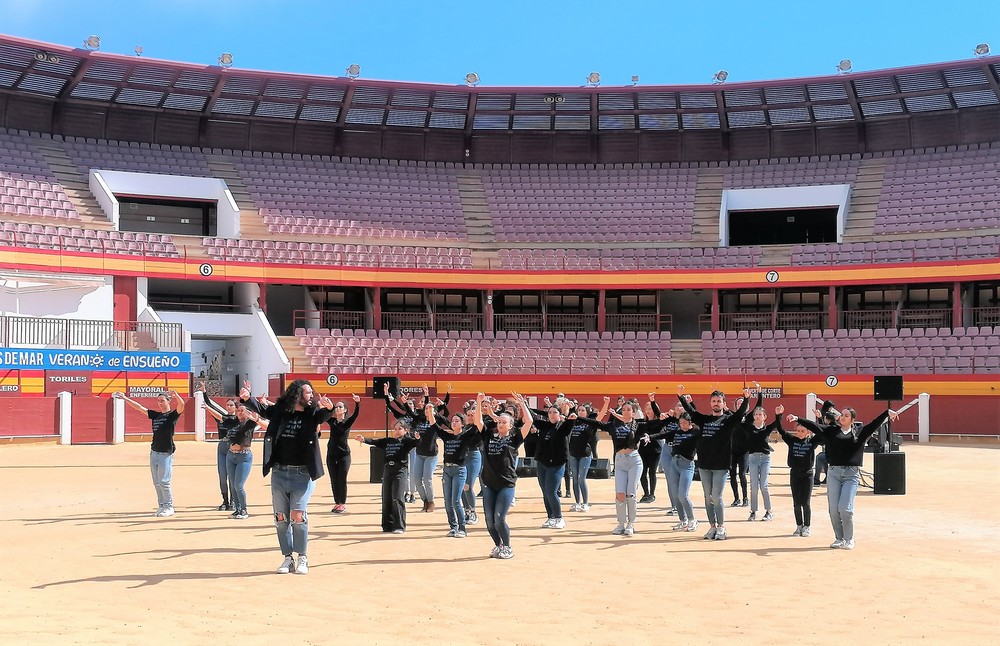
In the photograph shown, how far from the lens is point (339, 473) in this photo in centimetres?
1677

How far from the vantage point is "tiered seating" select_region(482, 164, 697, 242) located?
49.3 meters

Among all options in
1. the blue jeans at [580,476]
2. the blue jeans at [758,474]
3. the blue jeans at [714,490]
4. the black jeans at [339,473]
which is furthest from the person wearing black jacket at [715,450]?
the black jeans at [339,473]

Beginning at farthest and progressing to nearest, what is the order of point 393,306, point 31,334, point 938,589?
point 393,306 → point 31,334 → point 938,589

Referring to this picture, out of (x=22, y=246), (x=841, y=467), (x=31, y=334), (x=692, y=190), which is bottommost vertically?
(x=841, y=467)

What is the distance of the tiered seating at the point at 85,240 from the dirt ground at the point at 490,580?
24.7 meters

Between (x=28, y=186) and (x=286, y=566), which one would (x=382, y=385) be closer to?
(x=286, y=566)

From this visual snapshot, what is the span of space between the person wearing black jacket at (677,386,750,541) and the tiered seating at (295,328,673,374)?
27743 millimetres

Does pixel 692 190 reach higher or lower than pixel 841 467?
higher

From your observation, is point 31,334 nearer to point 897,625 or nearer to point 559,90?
point 559,90

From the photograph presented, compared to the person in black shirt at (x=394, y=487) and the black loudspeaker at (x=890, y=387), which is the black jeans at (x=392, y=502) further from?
the black loudspeaker at (x=890, y=387)

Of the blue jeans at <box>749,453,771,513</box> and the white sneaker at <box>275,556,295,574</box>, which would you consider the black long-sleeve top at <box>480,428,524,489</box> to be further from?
the blue jeans at <box>749,453,771,513</box>

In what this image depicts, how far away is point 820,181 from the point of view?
1989 inches

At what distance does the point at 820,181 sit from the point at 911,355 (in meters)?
13.7

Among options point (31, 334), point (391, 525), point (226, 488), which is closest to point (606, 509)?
point (391, 525)
